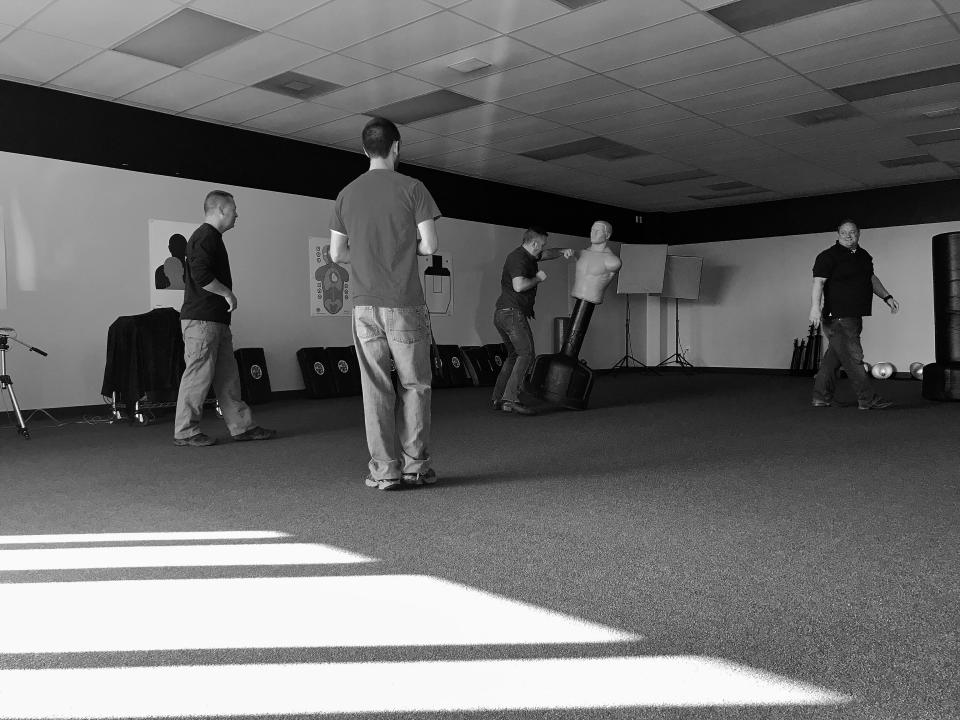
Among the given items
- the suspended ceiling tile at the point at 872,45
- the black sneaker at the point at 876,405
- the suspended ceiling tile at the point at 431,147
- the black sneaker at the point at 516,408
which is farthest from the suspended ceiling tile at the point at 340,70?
the black sneaker at the point at 876,405

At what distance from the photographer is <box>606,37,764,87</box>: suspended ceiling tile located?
239 inches

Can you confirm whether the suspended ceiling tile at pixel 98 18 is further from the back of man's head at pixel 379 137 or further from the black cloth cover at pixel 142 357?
the back of man's head at pixel 379 137

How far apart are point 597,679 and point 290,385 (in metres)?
7.40

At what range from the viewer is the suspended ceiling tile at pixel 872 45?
568cm

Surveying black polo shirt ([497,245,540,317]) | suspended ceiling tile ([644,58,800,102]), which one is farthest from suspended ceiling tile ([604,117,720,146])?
black polo shirt ([497,245,540,317])

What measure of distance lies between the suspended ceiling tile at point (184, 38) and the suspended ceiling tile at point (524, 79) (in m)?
2.02

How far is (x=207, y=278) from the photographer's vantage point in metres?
4.70

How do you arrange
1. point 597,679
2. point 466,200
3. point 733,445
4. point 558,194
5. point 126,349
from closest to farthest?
point 597,679
point 733,445
point 126,349
point 466,200
point 558,194

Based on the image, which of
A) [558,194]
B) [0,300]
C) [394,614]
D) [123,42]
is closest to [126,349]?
[0,300]

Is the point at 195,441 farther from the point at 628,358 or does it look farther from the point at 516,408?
the point at 628,358

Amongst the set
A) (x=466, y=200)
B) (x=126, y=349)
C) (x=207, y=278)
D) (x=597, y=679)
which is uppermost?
(x=466, y=200)

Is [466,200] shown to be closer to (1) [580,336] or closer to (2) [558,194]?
(2) [558,194]

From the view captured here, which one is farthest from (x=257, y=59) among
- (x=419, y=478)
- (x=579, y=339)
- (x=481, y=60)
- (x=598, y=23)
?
(x=419, y=478)

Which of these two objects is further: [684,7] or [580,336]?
[580,336]
